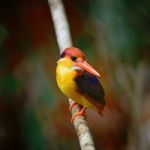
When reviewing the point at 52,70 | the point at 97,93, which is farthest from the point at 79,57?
the point at 52,70

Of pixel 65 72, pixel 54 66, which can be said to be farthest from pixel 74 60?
pixel 54 66

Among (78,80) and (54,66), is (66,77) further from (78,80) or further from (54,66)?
(54,66)

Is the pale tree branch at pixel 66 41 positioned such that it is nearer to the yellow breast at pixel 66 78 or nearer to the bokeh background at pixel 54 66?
the yellow breast at pixel 66 78

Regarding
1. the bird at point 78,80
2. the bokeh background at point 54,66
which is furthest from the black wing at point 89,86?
the bokeh background at point 54,66

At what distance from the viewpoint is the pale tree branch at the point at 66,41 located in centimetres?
66

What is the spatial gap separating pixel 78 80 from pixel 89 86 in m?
0.02

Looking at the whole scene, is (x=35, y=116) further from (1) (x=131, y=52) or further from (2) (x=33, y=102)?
(1) (x=131, y=52)

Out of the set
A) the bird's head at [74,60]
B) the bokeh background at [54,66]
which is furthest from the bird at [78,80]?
the bokeh background at [54,66]

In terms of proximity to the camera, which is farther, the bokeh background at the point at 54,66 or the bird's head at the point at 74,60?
the bokeh background at the point at 54,66

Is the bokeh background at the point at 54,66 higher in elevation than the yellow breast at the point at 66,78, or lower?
higher

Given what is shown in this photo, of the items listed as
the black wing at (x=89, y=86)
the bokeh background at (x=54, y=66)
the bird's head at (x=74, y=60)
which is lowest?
the black wing at (x=89, y=86)

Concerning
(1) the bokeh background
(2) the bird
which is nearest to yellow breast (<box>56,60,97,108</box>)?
(2) the bird

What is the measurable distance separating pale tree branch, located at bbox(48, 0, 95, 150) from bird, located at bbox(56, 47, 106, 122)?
2 cm

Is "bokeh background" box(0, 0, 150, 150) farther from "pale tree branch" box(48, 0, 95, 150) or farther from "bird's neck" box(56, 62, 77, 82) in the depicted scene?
"bird's neck" box(56, 62, 77, 82)
